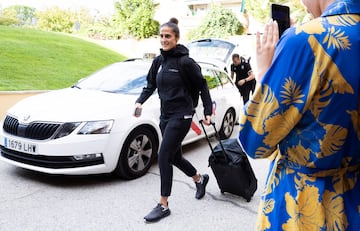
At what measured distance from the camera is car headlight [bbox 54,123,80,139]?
13.5ft

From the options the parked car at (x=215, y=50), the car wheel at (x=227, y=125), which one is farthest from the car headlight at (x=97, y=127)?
the parked car at (x=215, y=50)

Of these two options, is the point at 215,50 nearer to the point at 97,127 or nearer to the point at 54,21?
the point at 97,127

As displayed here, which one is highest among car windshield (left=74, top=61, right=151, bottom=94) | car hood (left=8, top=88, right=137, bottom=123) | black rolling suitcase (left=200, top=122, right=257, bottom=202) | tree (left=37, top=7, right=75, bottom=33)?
tree (left=37, top=7, right=75, bottom=33)

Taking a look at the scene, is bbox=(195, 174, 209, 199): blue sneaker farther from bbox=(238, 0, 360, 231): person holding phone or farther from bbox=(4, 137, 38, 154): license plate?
bbox=(238, 0, 360, 231): person holding phone

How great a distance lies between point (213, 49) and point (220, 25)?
1106 cm

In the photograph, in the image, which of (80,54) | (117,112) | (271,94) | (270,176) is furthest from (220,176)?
(80,54)

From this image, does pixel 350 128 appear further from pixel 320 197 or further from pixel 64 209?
pixel 64 209

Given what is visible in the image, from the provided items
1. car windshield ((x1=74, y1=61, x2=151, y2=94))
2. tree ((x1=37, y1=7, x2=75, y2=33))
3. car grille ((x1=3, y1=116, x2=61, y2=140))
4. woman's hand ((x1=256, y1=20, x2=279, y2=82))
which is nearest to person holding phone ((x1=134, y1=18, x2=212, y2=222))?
car grille ((x1=3, y1=116, x2=61, y2=140))

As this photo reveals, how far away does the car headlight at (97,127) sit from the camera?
13.6 ft

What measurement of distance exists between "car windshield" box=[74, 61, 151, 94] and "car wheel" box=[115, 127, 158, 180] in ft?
2.39

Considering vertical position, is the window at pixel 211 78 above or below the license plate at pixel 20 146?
above

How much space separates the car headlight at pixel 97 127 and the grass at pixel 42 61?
5754 mm

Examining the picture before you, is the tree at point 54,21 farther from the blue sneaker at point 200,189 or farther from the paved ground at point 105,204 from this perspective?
the blue sneaker at point 200,189

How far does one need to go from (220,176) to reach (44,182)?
6.94 feet
